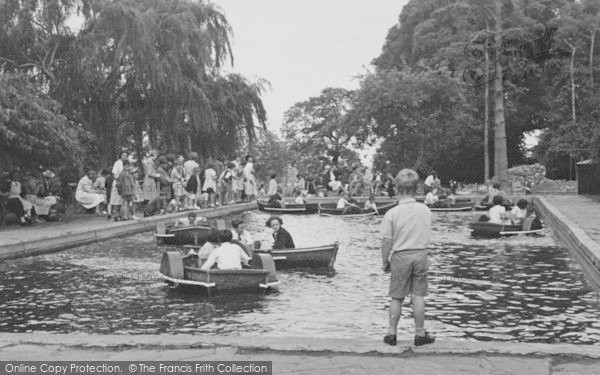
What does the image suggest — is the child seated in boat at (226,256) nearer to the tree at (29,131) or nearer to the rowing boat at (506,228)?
the rowing boat at (506,228)

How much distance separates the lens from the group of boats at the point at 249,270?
1052 cm

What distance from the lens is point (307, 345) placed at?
6512 mm

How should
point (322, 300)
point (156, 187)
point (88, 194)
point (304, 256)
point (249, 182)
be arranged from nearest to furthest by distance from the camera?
point (322, 300), point (304, 256), point (88, 194), point (156, 187), point (249, 182)

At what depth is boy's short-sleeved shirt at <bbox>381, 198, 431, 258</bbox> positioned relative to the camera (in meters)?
6.84

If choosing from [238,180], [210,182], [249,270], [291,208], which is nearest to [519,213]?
[249,270]

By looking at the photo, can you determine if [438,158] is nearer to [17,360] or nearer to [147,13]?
[147,13]

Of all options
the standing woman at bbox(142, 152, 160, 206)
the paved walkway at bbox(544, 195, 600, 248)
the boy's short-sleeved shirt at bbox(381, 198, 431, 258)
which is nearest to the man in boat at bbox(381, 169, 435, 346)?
the boy's short-sleeved shirt at bbox(381, 198, 431, 258)

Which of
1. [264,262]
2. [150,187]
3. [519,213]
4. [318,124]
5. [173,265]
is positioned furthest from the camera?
[318,124]

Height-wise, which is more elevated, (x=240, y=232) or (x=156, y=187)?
(x=156, y=187)

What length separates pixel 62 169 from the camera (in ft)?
80.9

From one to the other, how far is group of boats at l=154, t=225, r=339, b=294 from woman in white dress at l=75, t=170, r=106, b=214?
12.1 metres

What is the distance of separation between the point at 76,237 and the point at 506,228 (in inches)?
406

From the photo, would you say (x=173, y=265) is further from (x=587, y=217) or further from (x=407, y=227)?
(x=587, y=217)

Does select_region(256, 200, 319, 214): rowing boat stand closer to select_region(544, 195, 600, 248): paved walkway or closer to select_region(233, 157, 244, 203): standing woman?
select_region(233, 157, 244, 203): standing woman
